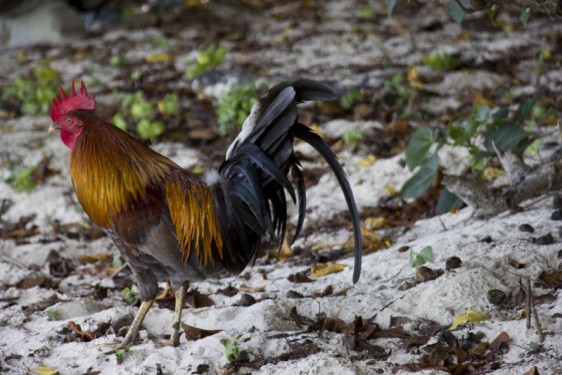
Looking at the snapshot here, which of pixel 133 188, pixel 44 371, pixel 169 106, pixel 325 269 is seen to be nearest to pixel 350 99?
pixel 169 106

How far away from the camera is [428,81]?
23.9 ft

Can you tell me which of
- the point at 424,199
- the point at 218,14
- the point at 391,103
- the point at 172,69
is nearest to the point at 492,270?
the point at 424,199

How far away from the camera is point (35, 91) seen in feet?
25.8

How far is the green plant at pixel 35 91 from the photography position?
7473mm

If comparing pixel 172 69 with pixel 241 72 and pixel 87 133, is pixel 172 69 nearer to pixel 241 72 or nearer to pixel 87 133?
pixel 241 72

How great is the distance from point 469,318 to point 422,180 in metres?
1.21

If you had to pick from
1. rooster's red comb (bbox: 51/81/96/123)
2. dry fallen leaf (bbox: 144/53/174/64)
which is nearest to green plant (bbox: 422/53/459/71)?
dry fallen leaf (bbox: 144/53/174/64)

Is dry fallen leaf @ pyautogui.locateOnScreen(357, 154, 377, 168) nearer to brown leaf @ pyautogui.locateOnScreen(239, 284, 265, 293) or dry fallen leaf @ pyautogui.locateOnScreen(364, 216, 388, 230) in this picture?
dry fallen leaf @ pyautogui.locateOnScreen(364, 216, 388, 230)

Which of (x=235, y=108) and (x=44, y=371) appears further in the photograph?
(x=235, y=108)

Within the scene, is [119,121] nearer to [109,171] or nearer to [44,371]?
[109,171]

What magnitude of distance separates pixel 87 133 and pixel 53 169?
9.16 feet

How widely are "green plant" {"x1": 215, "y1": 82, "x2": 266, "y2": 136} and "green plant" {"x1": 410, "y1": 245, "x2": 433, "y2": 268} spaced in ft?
8.96

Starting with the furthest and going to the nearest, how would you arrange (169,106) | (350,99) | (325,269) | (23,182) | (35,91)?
(35,91), (169,106), (350,99), (23,182), (325,269)

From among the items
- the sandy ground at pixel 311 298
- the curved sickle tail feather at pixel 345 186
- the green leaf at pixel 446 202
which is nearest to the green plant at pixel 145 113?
the sandy ground at pixel 311 298
